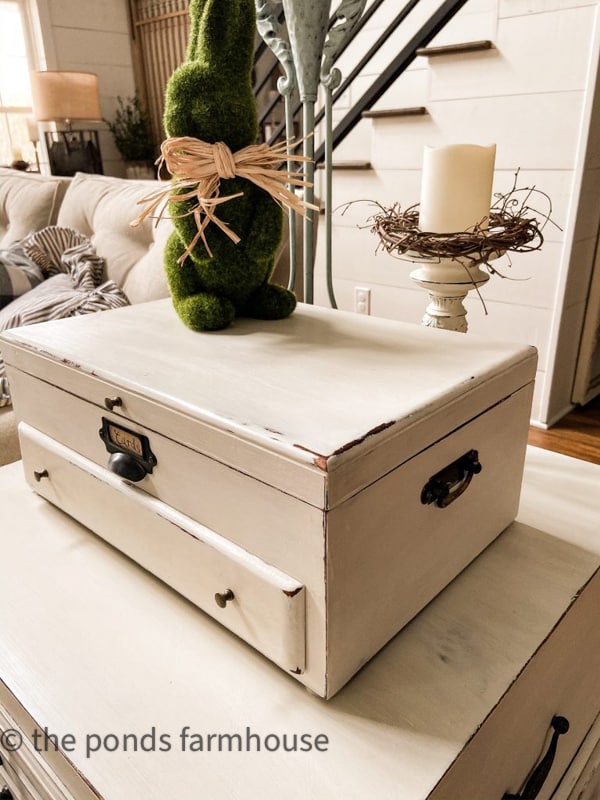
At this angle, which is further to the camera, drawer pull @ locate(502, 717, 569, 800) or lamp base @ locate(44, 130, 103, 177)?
lamp base @ locate(44, 130, 103, 177)

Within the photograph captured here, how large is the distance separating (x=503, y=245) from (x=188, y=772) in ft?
2.04

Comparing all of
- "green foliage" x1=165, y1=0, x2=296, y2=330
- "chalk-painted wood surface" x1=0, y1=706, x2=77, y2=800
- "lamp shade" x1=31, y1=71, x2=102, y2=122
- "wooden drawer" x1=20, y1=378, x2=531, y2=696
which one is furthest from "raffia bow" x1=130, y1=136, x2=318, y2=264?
"lamp shade" x1=31, y1=71, x2=102, y2=122

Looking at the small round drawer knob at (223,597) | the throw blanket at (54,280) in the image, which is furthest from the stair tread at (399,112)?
the small round drawer knob at (223,597)

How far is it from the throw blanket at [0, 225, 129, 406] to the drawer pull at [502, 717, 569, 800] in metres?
1.16

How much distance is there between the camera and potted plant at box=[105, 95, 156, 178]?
4.16m

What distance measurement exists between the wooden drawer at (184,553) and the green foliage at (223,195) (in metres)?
0.22

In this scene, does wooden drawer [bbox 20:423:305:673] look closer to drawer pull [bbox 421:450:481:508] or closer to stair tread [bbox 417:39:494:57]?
drawer pull [bbox 421:450:481:508]

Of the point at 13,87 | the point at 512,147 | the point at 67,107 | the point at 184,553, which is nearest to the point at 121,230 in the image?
the point at 512,147

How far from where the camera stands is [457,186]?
70cm

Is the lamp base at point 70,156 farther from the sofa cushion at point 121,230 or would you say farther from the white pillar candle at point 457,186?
the white pillar candle at point 457,186

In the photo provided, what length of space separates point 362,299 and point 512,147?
0.79 meters

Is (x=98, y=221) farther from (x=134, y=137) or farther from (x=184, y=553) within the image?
(x=134, y=137)

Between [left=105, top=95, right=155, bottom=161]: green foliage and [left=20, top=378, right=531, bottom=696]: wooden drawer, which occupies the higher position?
[left=105, top=95, right=155, bottom=161]: green foliage

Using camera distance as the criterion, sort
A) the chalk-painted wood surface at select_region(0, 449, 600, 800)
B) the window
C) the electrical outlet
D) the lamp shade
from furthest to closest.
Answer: the window, the lamp shade, the electrical outlet, the chalk-painted wood surface at select_region(0, 449, 600, 800)
